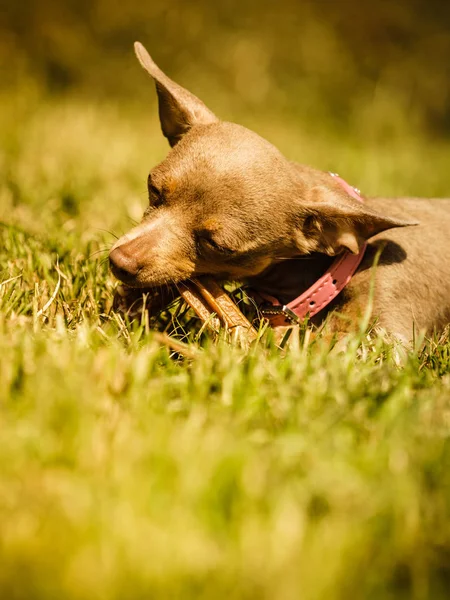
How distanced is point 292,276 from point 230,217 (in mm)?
587

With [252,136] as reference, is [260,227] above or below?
below

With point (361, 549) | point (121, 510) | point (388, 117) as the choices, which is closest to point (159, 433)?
point (121, 510)

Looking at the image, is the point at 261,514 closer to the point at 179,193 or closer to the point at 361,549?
the point at 361,549

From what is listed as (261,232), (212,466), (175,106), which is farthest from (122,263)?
(212,466)

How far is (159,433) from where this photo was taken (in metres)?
1.88

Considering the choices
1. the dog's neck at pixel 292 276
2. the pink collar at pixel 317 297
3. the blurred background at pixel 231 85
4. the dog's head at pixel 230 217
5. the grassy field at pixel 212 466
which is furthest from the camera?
the blurred background at pixel 231 85

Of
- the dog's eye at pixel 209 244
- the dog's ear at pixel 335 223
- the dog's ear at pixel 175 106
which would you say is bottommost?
the dog's eye at pixel 209 244

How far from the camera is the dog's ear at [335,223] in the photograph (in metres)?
3.10

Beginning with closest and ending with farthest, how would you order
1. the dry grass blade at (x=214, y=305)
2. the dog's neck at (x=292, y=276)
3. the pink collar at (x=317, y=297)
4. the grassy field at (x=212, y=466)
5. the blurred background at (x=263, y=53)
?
1. the grassy field at (x=212, y=466)
2. the dry grass blade at (x=214, y=305)
3. the pink collar at (x=317, y=297)
4. the dog's neck at (x=292, y=276)
5. the blurred background at (x=263, y=53)

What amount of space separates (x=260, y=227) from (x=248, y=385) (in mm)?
1030

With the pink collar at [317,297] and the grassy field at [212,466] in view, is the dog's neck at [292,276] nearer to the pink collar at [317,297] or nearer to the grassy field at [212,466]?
the pink collar at [317,297]

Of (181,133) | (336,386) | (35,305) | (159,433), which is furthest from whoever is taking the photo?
(181,133)

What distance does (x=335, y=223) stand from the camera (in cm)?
319

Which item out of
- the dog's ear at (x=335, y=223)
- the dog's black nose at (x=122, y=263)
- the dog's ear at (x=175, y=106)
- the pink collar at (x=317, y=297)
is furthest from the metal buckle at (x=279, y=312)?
the dog's ear at (x=175, y=106)
